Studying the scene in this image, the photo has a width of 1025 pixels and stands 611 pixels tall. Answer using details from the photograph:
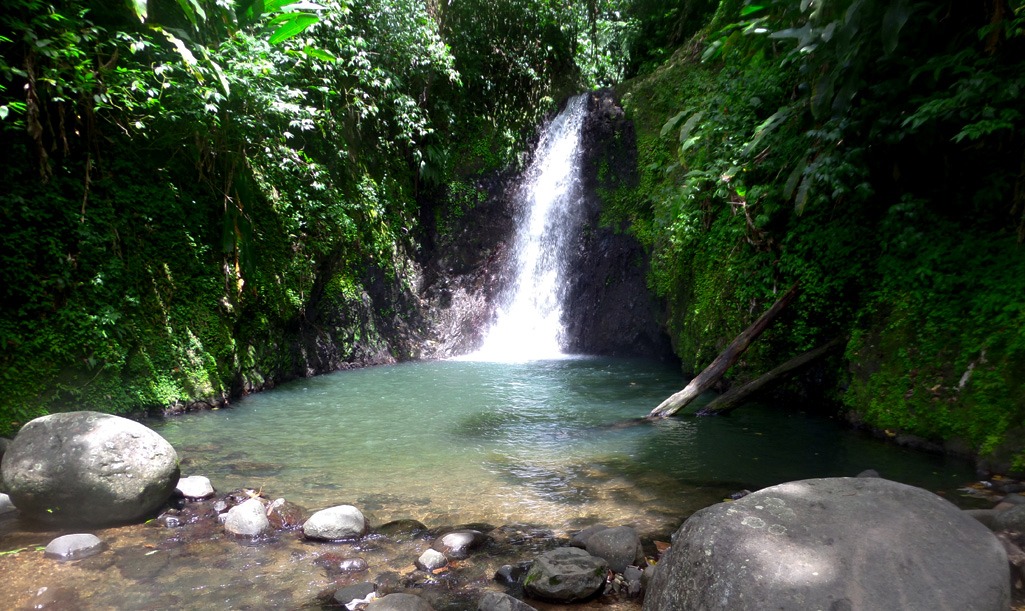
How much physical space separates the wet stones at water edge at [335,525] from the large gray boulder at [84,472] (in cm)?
132

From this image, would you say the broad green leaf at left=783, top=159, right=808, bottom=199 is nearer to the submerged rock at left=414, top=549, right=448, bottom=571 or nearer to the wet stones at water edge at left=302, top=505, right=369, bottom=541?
the submerged rock at left=414, top=549, right=448, bottom=571

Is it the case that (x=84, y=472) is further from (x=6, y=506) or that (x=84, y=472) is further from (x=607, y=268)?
(x=607, y=268)

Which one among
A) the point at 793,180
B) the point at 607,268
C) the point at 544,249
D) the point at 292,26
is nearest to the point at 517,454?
the point at 793,180

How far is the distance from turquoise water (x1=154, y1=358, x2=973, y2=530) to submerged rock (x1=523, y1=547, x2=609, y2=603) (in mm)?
929

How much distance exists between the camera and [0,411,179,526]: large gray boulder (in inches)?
159

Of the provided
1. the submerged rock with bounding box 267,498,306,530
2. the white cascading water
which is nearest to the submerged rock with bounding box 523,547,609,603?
the submerged rock with bounding box 267,498,306,530

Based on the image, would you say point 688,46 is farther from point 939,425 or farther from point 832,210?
point 939,425

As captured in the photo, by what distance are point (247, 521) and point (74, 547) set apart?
40.4 inches

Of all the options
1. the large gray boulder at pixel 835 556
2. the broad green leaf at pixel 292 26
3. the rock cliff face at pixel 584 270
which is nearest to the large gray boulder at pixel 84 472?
the large gray boulder at pixel 835 556

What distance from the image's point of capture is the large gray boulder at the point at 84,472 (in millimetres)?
4043

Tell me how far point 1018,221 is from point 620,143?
10.2 m

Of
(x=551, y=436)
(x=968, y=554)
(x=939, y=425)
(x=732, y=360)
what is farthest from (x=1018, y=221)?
(x=551, y=436)

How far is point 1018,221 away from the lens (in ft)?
16.7

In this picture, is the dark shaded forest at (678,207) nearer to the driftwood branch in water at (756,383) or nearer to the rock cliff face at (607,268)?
the driftwood branch in water at (756,383)
